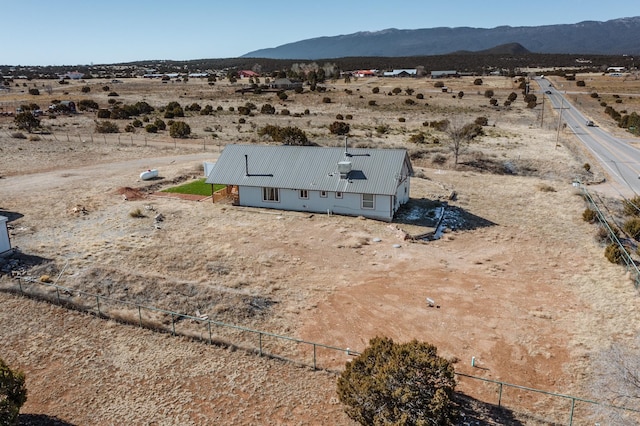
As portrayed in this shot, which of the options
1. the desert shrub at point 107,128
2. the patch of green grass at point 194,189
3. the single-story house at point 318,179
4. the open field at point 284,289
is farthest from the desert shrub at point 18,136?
the single-story house at point 318,179

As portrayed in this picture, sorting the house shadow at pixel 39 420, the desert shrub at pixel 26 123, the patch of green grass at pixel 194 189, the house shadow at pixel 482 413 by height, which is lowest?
the house shadow at pixel 482 413

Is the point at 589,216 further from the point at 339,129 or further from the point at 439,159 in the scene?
the point at 339,129

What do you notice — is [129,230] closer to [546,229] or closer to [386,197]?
[386,197]

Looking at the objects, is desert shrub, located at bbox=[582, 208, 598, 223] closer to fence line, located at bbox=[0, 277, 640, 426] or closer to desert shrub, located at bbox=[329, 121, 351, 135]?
fence line, located at bbox=[0, 277, 640, 426]

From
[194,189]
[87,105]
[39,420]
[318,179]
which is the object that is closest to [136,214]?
[194,189]

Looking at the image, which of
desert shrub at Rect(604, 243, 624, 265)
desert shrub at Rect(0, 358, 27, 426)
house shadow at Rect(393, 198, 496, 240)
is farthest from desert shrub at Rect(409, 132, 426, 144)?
desert shrub at Rect(0, 358, 27, 426)

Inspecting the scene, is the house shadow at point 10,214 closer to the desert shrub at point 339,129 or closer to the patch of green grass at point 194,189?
the patch of green grass at point 194,189

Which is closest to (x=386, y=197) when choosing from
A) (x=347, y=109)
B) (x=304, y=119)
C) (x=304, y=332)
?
(x=304, y=332)
